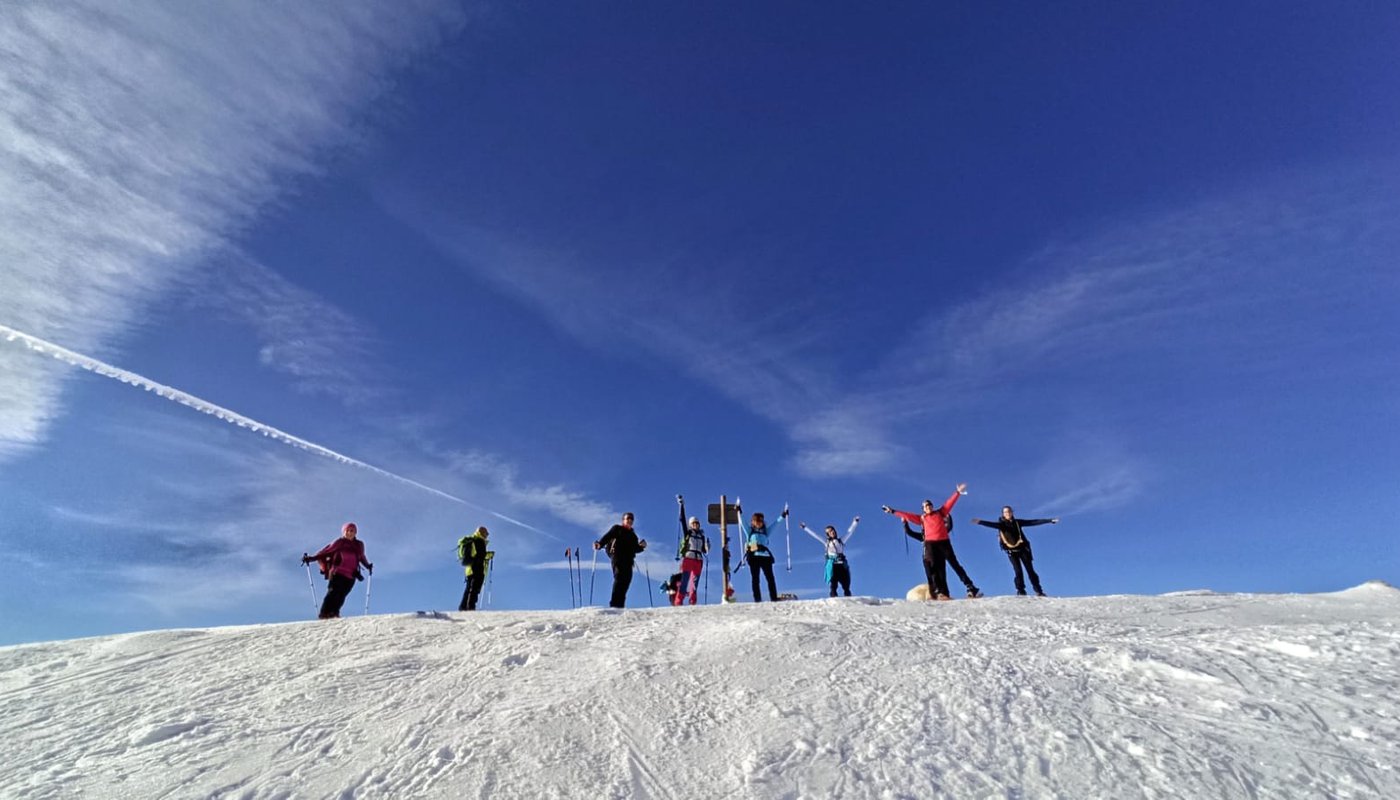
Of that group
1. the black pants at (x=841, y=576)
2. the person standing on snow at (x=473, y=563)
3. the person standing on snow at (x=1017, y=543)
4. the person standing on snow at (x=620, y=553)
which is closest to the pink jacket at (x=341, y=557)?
the person standing on snow at (x=473, y=563)

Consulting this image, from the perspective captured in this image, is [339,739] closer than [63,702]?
Yes

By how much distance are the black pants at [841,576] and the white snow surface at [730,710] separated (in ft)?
19.3

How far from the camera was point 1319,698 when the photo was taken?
19.3ft

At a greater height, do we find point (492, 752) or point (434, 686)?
point (434, 686)

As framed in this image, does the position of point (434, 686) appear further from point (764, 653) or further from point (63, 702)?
point (63, 702)

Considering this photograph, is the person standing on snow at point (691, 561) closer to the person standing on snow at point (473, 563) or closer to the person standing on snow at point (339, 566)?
the person standing on snow at point (473, 563)

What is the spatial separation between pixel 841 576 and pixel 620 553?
5.11 metres

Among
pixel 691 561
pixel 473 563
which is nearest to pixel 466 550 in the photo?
pixel 473 563

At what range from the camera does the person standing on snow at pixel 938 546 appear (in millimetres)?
12477

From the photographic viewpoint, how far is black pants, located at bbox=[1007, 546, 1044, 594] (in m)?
13.9

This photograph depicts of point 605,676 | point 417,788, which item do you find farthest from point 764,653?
point 417,788

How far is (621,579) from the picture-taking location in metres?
12.8

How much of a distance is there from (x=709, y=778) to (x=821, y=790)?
2.62 feet

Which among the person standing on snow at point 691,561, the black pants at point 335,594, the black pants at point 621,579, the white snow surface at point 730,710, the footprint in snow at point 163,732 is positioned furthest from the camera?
the person standing on snow at point 691,561
